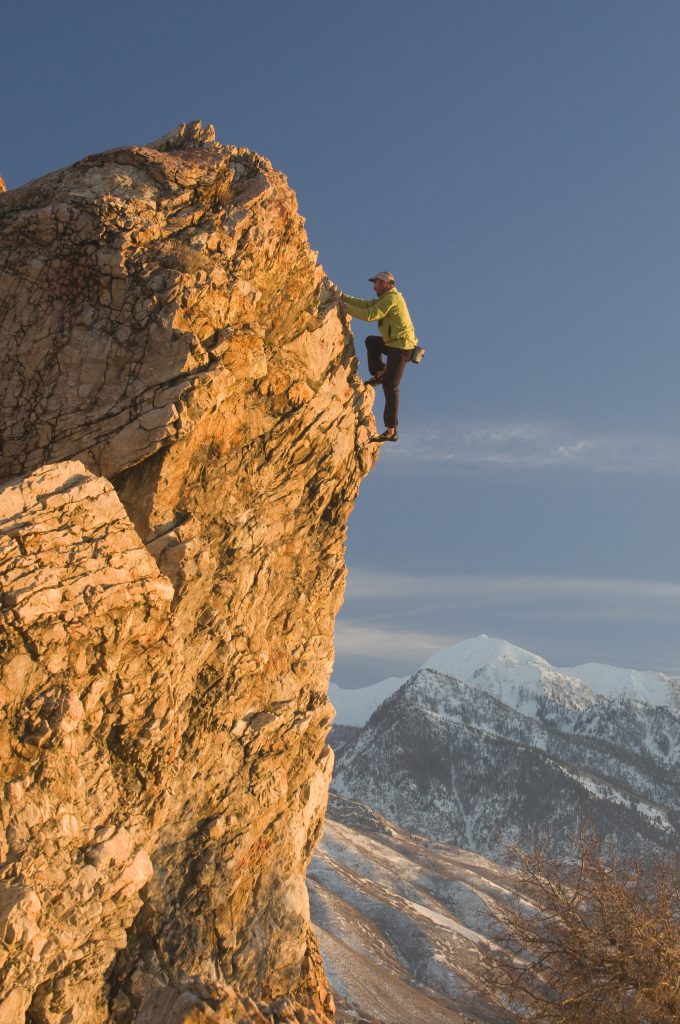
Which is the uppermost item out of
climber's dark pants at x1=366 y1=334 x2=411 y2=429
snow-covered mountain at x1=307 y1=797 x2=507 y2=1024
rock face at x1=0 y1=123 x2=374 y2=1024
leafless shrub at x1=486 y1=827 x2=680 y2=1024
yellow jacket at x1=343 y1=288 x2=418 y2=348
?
yellow jacket at x1=343 y1=288 x2=418 y2=348

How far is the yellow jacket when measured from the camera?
74.9 ft

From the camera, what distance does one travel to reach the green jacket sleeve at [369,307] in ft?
74.8

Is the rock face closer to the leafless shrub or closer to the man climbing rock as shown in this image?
the man climbing rock

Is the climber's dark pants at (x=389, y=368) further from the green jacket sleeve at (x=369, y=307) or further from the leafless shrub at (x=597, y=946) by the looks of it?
the leafless shrub at (x=597, y=946)

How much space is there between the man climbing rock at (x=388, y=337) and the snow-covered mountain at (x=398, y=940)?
82857mm

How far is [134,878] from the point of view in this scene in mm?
16734

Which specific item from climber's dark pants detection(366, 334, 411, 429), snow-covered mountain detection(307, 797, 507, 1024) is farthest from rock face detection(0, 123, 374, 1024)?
snow-covered mountain detection(307, 797, 507, 1024)

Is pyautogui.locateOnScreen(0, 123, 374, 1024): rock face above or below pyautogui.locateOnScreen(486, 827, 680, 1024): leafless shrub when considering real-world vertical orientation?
above

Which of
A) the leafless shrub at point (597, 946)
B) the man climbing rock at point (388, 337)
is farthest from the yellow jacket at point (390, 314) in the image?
the leafless shrub at point (597, 946)

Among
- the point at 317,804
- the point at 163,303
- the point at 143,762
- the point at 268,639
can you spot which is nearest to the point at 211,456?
the point at 163,303

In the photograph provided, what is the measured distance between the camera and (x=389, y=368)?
23531 millimetres

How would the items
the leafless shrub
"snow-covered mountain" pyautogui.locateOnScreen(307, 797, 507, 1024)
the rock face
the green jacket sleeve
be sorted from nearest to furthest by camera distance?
the rock face
the green jacket sleeve
the leafless shrub
"snow-covered mountain" pyautogui.locateOnScreen(307, 797, 507, 1024)

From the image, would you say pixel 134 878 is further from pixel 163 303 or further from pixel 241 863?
pixel 163 303

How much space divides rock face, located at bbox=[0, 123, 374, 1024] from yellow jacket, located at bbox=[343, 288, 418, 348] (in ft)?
2.49
